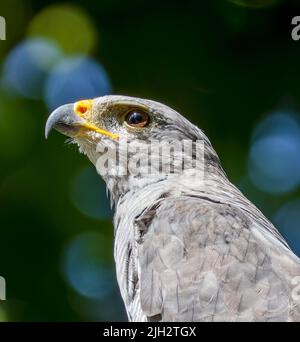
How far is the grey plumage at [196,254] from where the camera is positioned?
4.89 metres

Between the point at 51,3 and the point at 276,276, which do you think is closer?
the point at 276,276

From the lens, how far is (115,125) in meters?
6.23

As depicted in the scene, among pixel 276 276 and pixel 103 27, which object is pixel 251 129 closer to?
pixel 103 27

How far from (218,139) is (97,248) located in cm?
125

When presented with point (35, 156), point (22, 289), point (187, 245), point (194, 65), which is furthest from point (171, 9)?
point (187, 245)

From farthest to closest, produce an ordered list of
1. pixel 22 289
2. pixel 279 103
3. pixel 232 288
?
pixel 279 103 < pixel 22 289 < pixel 232 288

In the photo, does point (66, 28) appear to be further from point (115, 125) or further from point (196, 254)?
point (196, 254)

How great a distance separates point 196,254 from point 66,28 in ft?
12.9

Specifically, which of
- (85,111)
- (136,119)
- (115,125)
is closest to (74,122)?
(85,111)

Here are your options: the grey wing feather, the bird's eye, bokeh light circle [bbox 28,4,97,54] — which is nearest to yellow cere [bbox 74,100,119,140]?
the bird's eye

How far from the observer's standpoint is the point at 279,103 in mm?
8461

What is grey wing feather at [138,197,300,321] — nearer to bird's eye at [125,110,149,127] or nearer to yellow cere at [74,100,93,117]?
bird's eye at [125,110,149,127]

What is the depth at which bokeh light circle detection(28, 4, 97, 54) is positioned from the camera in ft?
28.3
